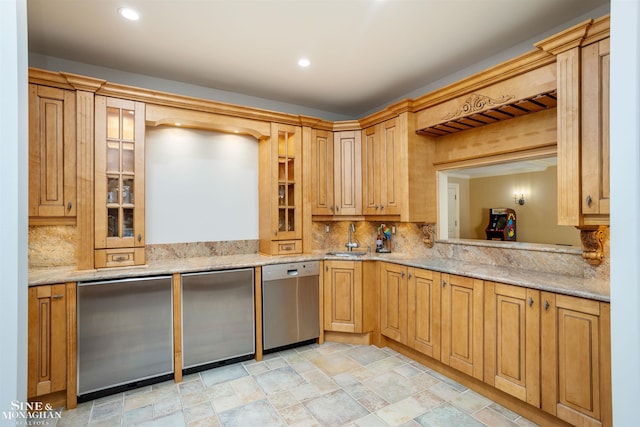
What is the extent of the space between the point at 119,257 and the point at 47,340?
754mm

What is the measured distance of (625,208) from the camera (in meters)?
0.48

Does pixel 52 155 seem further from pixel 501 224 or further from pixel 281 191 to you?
pixel 501 224

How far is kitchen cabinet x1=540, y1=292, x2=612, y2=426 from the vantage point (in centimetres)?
179

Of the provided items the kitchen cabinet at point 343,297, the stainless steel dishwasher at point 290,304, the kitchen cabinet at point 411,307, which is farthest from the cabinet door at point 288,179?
the kitchen cabinet at point 411,307

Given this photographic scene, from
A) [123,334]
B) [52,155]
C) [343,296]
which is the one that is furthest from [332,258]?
[52,155]

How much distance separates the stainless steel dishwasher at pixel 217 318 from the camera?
2.77 m

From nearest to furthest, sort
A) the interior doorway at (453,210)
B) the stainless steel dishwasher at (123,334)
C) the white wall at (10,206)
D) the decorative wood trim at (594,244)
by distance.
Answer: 1. the white wall at (10,206)
2. the decorative wood trim at (594,244)
3. the stainless steel dishwasher at (123,334)
4. the interior doorway at (453,210)

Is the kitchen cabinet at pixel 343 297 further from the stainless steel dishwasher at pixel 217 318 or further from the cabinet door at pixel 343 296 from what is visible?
the stainless steel dishwasher at pixel 217 318

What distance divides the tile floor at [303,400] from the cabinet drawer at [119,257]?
1049mm

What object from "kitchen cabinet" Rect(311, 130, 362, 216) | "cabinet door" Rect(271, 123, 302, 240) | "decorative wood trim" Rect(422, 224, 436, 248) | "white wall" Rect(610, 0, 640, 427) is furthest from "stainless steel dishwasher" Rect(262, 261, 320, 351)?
"white wall" Rect(610, 0, 640, 427)

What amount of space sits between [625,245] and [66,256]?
142 inches

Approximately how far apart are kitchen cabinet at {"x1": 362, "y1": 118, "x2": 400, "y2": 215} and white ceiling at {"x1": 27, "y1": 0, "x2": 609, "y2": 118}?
22.7 inches

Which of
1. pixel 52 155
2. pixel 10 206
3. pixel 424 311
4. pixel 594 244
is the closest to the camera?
pixel 10 206

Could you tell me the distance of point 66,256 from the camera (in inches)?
111
